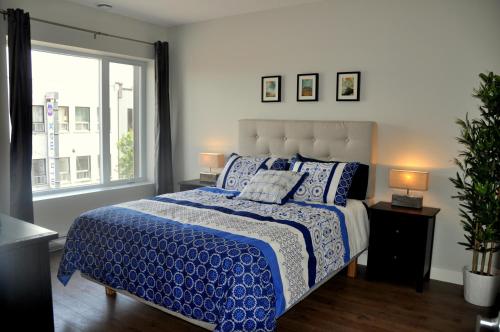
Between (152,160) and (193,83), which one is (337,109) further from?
(152,160)

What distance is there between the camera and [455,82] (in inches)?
142

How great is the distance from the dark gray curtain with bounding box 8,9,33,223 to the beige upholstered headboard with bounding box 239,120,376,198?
2269 millimetres

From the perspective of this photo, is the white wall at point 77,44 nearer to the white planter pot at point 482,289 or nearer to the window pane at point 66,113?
the window pane at point 66,113

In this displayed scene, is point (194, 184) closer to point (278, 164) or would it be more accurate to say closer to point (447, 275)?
point (278, 164)

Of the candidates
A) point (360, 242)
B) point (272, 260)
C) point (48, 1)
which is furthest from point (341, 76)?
point (48, 1)


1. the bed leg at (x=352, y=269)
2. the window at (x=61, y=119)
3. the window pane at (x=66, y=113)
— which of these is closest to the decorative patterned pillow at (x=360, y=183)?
the bed leg at (x=352, y=269)

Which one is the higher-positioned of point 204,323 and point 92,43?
point 92,43

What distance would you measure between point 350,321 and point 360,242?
87 centimetres

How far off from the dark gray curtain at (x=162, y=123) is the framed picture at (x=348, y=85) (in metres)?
2.38

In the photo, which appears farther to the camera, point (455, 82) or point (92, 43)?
point (92, 43)

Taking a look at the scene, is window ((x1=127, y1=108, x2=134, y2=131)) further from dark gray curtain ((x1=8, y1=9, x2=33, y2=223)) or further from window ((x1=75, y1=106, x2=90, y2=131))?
dark gray curtain ((x1=8, y1=9, x2=33, y2=223))

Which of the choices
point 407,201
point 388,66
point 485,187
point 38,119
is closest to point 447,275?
point 407,201

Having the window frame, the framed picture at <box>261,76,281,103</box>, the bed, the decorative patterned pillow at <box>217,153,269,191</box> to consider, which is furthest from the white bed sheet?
the window frame

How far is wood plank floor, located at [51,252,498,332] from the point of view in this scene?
2859 millimetres
